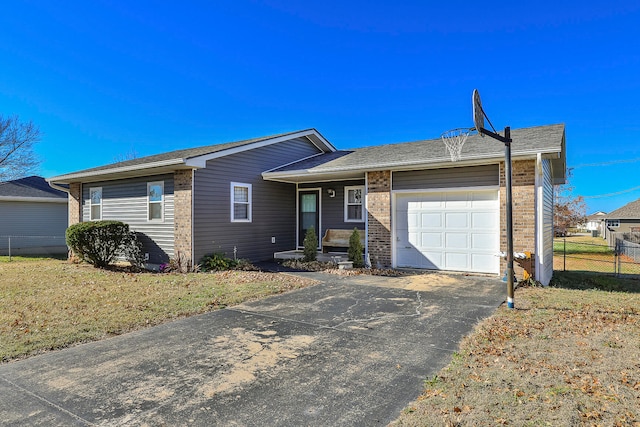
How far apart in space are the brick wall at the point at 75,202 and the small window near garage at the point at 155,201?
4.75 meters

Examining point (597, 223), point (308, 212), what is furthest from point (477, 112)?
point (597, 223)

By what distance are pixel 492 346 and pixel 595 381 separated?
3.72ft

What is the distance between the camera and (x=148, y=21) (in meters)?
14.0

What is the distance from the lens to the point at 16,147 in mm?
25844

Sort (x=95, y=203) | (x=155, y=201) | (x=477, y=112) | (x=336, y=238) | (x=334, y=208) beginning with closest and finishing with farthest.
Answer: (x=477, y=112)
(x=155, y=201)
(x=336, y=238)
(x=334, y=208)
(x=95, y=203)

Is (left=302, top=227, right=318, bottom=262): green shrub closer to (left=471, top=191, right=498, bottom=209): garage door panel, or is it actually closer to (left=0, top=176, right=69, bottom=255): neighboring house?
(left=471, top=191, right=498, bottom=209): garage door panel

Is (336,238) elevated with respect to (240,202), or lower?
lower

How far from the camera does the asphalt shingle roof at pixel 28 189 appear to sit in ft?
60.2

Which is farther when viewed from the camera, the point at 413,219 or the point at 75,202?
the point at 75,202

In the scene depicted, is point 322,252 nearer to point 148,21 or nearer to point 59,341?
point 59,341

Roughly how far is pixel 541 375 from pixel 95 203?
1551 cm

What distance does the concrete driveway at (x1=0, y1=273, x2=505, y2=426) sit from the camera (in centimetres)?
295

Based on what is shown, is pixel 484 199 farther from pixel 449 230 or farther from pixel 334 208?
pixel 334 208

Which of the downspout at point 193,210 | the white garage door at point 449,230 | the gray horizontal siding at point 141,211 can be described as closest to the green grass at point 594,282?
the white garage door at point 449,230
